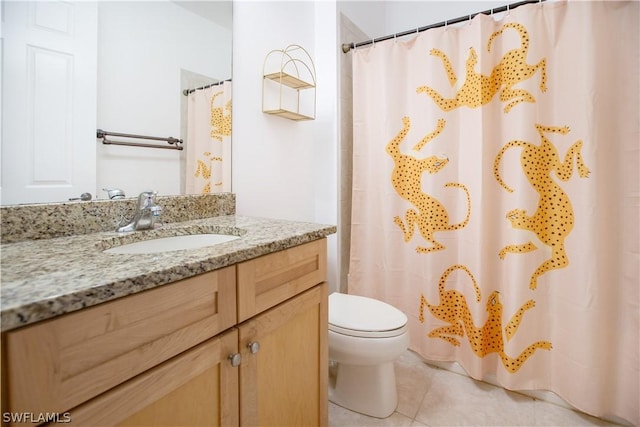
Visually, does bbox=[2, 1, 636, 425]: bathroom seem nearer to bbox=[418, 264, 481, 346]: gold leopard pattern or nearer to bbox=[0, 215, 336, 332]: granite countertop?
bbox=[0, 215, 336, 332]: granite countertop

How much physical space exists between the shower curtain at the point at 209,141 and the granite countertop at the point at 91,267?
38 cm

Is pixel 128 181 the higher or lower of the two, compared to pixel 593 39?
lower

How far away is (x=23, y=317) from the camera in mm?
459

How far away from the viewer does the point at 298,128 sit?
1.91 meters

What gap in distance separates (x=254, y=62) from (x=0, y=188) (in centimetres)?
115

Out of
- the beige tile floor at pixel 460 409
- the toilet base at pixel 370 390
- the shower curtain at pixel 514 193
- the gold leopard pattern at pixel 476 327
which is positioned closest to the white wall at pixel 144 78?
the shower curtain at pixel 514 193

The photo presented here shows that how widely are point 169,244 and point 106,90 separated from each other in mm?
A: 556

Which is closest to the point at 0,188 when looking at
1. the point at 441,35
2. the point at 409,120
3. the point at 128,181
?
the point at 128,181

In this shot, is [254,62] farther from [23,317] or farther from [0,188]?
[23,317]

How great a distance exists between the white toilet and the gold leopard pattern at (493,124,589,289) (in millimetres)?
711

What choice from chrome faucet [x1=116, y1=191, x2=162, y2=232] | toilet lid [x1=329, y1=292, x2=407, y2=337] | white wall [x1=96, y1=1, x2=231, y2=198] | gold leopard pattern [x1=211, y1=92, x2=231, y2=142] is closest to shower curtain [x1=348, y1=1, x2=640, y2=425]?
toilet lid [x1=329, y1=292, x2=407, y2=337]

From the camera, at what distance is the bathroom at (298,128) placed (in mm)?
1584

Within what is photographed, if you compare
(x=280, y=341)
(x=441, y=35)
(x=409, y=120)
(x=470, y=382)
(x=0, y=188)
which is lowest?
(x=470, y=382)

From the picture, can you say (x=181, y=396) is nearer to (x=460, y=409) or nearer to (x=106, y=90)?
(x=106, y=90)
